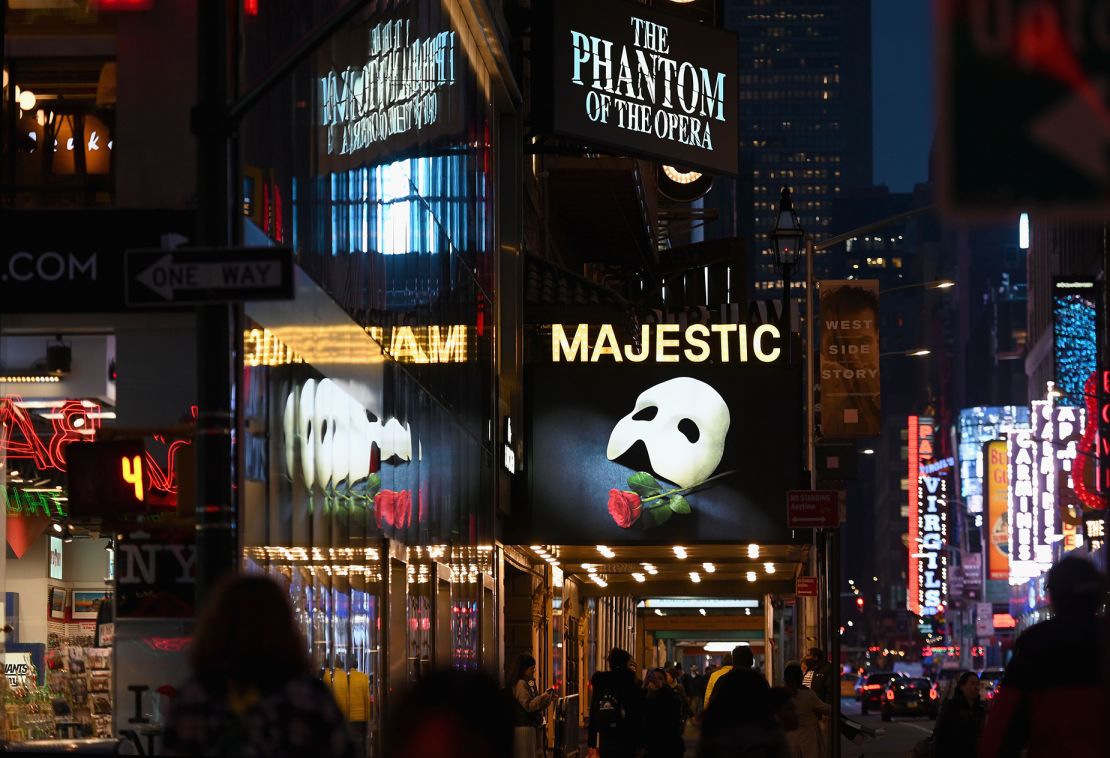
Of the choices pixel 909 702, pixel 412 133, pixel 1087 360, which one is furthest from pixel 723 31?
pixel 1087 360

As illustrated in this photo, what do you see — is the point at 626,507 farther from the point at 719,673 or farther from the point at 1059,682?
the point at 1059,682

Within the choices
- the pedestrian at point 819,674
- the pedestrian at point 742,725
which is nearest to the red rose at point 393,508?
the pedestrian at point 819,674

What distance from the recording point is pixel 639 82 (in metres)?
29.0

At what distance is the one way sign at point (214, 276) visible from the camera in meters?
9.30

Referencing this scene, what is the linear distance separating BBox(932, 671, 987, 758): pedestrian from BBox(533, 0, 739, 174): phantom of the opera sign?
13.9 meters

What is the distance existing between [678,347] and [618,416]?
1.41 metres

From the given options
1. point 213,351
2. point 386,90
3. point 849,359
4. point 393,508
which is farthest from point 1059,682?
point 849,359

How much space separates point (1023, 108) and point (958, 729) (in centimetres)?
1099

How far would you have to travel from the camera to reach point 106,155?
1230cm

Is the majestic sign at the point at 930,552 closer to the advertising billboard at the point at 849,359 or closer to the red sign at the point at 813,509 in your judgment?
the advertising billboard at the point at 849,359

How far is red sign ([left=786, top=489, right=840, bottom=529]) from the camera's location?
24.0m

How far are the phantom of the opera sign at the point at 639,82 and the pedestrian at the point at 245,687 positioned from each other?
2147 cm

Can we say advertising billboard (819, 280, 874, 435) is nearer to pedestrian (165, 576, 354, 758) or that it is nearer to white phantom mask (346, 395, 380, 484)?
white phantom mask (346, 395, 380, 484)

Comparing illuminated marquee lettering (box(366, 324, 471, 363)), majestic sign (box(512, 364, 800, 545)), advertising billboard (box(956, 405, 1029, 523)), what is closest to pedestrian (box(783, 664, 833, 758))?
illuminated marquee lettering (box(366, 324, 471, 363))
